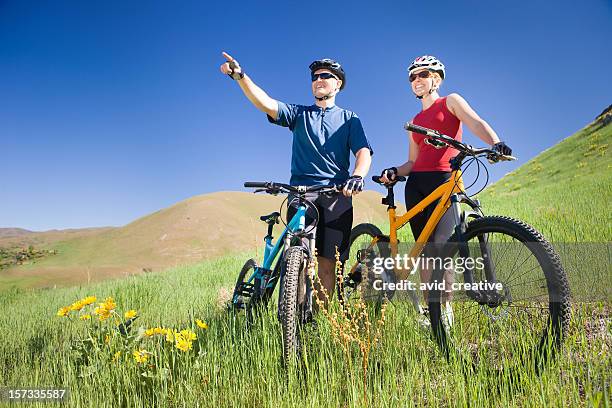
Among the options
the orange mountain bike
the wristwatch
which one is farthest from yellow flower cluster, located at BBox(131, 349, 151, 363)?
the wristwatch

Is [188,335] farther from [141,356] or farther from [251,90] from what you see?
[251,90]

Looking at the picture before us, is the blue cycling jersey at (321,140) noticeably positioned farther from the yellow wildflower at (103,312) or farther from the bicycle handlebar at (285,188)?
the yellow wildflower at (103,312)

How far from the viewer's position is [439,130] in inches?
119

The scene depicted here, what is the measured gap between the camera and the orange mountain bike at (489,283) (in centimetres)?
197

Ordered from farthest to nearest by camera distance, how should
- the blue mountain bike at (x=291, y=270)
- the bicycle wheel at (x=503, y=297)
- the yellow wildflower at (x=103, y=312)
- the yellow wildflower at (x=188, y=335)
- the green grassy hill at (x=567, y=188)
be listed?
1. the green grassy hill at (x=567, y=188)
2. the yellow wildflower at (x=103, y=312)
3. the blue mountain bike at (x=291, y=270)
4. the yellow wildflower at (x=188, y=335)
5. the bicycle wheel at (x=503, y=297)

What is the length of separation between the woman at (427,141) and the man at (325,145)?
16.6 inches

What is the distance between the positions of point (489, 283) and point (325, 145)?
1.68 metres

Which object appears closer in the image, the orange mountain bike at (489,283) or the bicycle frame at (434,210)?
the orange mountain bike at (489,283)

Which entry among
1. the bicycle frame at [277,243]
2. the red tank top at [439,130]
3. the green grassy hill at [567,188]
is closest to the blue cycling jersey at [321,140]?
the bicycle frame at [277,243]

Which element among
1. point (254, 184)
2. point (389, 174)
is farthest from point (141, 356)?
point (389, 174)

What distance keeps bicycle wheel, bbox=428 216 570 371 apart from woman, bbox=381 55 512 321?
38 cm

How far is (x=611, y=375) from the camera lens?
181 cm

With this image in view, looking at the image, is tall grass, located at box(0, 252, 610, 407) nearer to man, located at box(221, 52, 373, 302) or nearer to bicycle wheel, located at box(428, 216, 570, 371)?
bicycle wheel, located at box(428, 216, 570, 371)

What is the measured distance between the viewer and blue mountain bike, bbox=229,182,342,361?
239 centimetres
